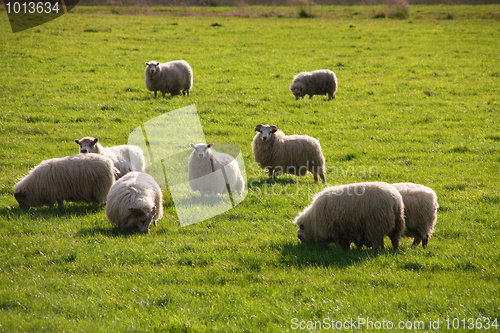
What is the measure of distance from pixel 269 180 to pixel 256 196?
4.46 feet

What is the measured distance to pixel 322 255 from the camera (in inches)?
262

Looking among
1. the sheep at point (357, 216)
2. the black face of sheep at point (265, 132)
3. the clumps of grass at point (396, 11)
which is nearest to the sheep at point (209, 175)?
the black face of sheep at point (265, 132)

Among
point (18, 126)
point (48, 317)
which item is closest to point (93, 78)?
point (18, 126)

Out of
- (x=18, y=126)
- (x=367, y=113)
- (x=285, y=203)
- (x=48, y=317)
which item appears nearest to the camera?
(x=48, y=317)

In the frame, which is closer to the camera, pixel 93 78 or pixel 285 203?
pixel 285 203

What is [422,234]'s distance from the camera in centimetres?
697

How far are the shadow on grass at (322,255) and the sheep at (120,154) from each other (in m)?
4.31

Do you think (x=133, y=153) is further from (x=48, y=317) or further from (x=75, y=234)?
(x=48, y=317)

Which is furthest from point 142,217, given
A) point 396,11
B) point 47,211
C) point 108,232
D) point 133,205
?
point 396,11

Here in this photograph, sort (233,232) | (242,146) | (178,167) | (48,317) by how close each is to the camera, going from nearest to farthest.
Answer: (48,317)
(233,232)
(178,167)
(242,146)

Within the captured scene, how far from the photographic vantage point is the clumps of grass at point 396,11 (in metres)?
40.6

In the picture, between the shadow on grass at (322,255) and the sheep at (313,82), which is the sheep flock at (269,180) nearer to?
the shadow on grass at (322,255)

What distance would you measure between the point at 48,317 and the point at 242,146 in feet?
26.7

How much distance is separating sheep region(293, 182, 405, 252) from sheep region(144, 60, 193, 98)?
12095 millimetres
